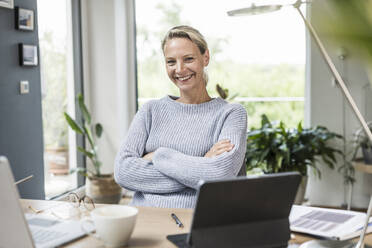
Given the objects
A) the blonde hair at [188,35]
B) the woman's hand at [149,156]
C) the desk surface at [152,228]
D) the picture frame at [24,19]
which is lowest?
the desk surface at [152,228]

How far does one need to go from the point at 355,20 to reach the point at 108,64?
422 cm

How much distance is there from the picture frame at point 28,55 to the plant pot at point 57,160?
79 cm

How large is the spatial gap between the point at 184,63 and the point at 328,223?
3.02ft

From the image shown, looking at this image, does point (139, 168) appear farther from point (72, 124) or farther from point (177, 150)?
point (72, 124)

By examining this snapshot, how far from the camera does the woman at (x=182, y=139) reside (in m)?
1.69

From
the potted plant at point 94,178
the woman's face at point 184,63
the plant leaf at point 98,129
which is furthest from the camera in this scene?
the plant leaf at point 98,129

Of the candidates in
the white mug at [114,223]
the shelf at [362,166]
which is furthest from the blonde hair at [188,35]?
the shelf at [362,166]

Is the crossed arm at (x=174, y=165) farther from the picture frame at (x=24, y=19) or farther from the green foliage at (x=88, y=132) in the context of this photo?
the green foliage at (x=88, y=132)

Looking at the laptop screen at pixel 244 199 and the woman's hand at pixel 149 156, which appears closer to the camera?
the laptop screen at pixel 244 199

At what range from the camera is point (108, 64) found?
178 inches

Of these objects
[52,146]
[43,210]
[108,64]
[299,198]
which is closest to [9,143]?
[52,146]

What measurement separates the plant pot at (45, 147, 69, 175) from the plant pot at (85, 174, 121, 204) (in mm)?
252

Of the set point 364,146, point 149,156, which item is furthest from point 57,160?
point 364,146

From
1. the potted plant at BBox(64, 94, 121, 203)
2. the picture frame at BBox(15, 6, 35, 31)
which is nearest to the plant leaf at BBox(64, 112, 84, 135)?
the potted plant at BBox(64, 94, 121, 203)
